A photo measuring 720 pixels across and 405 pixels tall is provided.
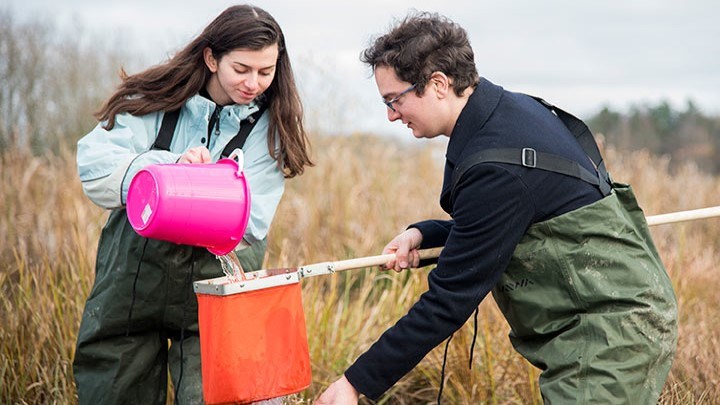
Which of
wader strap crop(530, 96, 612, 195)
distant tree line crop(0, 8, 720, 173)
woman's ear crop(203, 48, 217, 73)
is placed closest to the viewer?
wader strap crop(530, 96, 612, 195)

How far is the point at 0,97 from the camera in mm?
8914

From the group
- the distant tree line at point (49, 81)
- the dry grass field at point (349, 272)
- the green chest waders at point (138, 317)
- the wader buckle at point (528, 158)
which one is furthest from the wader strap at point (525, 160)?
the distant tree line at point (49, 81)

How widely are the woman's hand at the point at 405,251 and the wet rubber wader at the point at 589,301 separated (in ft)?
1.25

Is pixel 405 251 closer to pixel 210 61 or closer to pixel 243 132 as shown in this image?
pixel 243 132

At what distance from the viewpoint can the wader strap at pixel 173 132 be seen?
3.19 m

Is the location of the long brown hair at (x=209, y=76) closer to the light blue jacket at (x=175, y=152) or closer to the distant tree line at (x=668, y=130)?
the light blue jacket at (x=175, y=152)

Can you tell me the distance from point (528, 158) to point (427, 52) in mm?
497

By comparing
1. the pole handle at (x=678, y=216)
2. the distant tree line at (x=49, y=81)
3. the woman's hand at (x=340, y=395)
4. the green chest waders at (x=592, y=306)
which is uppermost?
the distant tree line at (x=49, y=81)

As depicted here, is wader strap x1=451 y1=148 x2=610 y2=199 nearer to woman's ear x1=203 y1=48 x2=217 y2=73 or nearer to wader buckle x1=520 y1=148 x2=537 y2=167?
wader buckle x1=520 y1=148 x2=537 y2=167

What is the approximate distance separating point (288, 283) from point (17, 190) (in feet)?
14.5

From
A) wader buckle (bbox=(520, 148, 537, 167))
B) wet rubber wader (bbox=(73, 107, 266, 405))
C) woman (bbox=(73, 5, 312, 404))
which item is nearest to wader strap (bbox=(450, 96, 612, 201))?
wader buckle (bbox=(520, 148, 537, 167))

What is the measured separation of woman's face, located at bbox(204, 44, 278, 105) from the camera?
10.3 ft

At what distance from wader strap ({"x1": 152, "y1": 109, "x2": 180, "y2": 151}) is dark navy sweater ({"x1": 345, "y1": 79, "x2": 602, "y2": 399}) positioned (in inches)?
42.8

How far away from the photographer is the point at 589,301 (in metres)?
2.67
